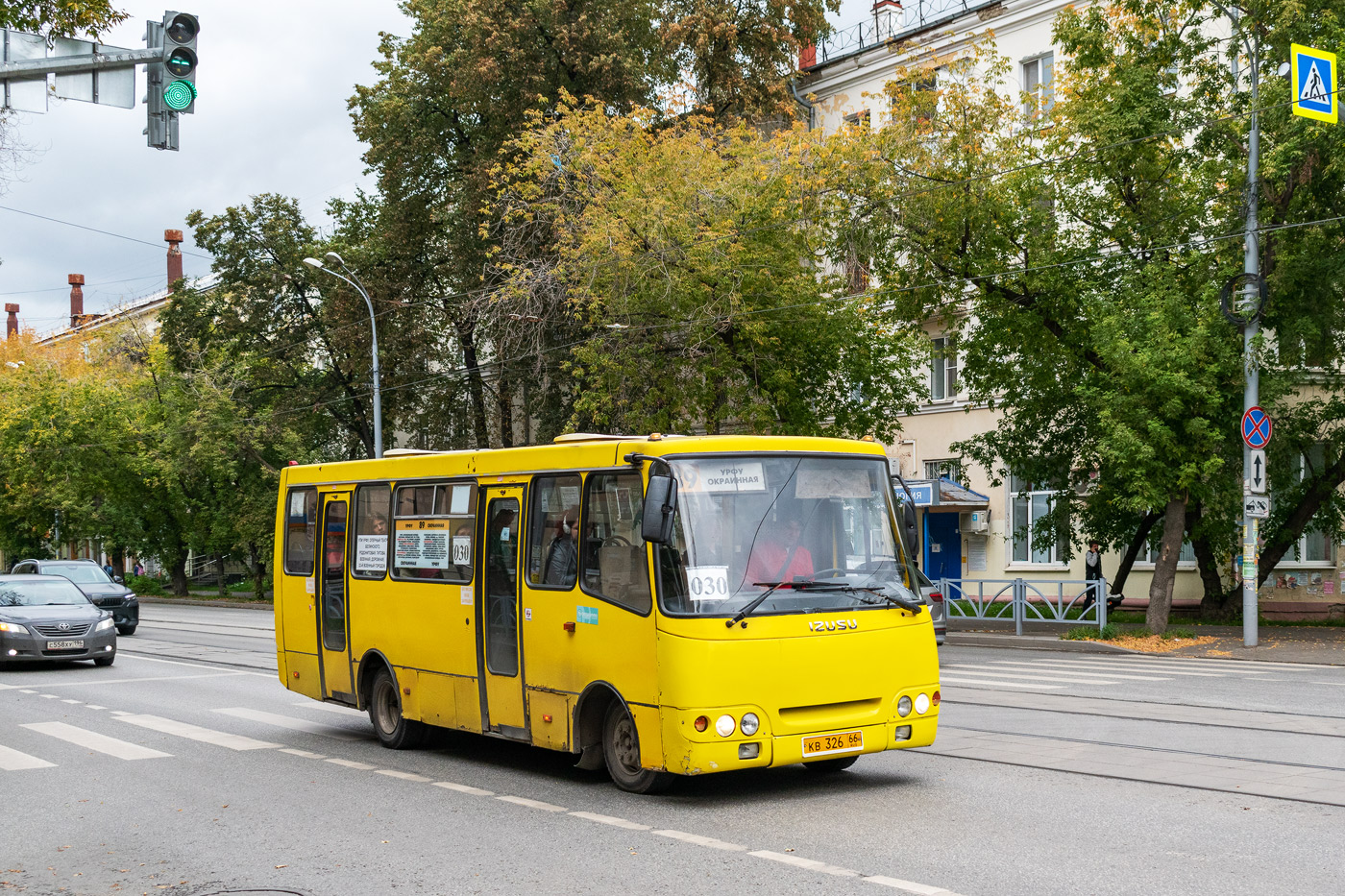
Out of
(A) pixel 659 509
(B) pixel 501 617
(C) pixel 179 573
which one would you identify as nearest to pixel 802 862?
(A) pixel 659 509

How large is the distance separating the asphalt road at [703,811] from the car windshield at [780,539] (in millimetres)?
1433

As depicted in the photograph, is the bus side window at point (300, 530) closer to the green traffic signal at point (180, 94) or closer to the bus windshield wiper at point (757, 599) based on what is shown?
the green traffic signal at point (180, 94)

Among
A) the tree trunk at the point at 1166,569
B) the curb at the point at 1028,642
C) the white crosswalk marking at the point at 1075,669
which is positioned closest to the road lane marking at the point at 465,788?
the white crosswalk marking at the point at 1075,669

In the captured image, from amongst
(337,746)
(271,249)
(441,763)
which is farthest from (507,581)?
(271,249)

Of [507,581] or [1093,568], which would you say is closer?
[507,581]

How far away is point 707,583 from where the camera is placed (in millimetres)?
9055

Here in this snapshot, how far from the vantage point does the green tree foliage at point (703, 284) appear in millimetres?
28078

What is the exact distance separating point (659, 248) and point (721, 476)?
63.2 feet

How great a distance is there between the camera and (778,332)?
29.5 metres

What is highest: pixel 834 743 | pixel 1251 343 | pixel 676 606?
pixel 1251 343

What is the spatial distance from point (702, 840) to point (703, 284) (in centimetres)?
2123

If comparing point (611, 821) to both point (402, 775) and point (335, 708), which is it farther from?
point (335, 708)

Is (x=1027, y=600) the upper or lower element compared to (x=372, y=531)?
lower

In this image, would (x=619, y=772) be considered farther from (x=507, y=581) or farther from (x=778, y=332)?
(x=778, y=332)
